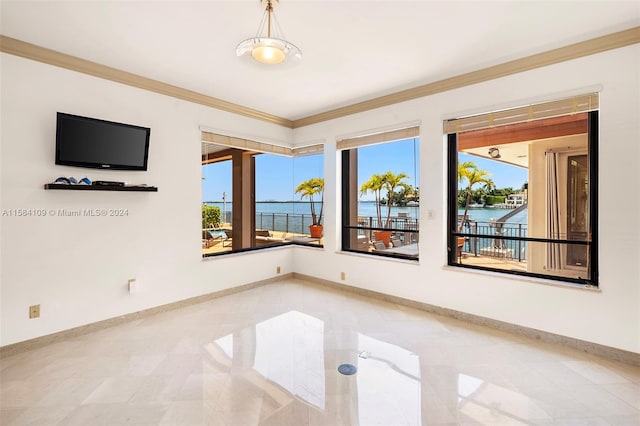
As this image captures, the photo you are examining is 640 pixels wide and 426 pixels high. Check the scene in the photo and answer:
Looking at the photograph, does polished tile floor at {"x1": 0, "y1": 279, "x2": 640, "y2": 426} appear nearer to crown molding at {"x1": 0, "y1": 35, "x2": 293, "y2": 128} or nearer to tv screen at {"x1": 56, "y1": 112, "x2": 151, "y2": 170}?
tv screen at {"x1": 56, "y1": 112, "x2": 151, "y2": 170}

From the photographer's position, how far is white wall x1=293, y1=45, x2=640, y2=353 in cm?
254

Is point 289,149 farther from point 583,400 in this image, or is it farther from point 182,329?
point 583,400

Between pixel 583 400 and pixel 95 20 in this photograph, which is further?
pixel 95 20

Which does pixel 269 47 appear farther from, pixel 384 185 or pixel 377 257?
pixel 377 257

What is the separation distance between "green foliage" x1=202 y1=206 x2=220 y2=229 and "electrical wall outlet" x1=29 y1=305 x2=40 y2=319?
72.4 inches

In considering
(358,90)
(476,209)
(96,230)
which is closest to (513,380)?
(476,209)

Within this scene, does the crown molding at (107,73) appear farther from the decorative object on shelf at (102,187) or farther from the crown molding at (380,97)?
the decorative object on shelf at (102,187)

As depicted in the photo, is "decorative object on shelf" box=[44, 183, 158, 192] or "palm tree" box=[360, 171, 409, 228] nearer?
"decorative object on shelf" box=[44, 183, 158, 192]

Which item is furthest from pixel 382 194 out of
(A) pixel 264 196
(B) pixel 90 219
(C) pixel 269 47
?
(B) pixel 90 219

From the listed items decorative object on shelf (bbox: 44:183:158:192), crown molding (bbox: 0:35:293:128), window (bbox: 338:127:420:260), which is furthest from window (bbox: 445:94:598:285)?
decorative object on shelf (bbox: 44:183:158:192)

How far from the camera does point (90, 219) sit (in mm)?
3113

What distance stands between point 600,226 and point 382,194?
2397mm

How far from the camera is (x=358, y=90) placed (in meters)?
3.86

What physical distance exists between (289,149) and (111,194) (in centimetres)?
280
